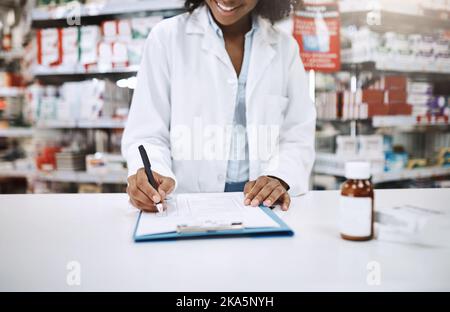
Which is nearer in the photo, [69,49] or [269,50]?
[269,50]

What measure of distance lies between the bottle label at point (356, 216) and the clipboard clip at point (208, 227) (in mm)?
175

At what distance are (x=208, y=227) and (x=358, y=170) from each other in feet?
0.87

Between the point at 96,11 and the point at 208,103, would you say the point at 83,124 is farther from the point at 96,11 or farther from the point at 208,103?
the point at 208,103

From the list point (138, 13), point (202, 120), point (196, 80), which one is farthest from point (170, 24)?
point (138, 13)

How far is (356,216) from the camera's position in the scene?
69 cm

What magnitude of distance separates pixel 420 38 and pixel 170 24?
2144mm

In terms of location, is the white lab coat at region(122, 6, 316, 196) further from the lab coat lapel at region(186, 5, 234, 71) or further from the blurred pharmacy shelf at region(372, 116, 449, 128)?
the blurred pharmacy shelf at region(372, 116, 449, 128)

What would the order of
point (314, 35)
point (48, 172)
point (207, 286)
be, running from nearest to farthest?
1. point (207, 286)
2. point (314, 35)
3. point (48, 172)

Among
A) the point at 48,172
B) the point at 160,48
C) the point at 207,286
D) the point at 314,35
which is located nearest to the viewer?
the point at 207,286

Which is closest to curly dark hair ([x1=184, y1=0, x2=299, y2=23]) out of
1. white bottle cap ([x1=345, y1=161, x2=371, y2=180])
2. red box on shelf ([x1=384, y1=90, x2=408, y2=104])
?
white bottle cap ([x1=345, y1=161, x2=371, y2=180])

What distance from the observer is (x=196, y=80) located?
52.6 inches

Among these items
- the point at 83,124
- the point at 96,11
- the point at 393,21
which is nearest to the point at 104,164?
the point at 83,124

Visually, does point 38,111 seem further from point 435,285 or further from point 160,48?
point 435,285

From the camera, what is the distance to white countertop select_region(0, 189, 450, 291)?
1.78 ft
